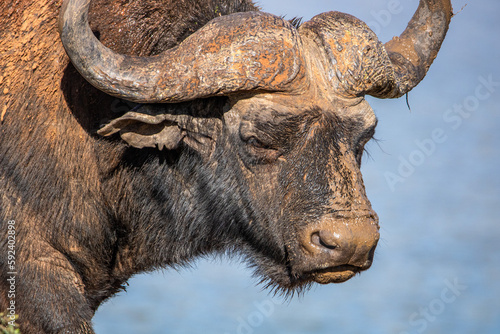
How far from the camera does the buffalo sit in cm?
584

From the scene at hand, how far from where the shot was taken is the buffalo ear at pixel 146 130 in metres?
6.01

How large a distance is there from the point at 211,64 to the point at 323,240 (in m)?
1.63

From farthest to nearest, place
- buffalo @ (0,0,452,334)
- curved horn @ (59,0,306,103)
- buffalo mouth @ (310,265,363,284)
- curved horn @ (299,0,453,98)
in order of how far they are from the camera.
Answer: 1. curved horn @ (299,0,453,98)
2. buffalo mouth @ (310,265,363,284)
3. buffalo @ (0,0,452,334)
4. curved horn @ (59,0,306,103)

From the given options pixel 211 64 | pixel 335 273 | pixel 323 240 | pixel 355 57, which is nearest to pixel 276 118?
pixel 211 64

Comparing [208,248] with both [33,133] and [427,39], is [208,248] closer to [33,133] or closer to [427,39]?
[33,133]

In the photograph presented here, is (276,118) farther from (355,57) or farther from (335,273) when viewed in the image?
(335,273)

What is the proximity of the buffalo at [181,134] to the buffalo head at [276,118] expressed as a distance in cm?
1

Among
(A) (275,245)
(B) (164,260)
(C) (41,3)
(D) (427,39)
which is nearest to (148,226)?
(B) (164,260)

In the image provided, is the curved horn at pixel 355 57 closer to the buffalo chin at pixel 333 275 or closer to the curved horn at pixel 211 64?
the curved horn at pixel 211 64

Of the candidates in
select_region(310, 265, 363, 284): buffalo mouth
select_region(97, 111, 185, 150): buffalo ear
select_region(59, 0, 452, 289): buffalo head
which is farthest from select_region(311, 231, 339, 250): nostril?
select_region(97, 111, 185, 150): buffalo ear

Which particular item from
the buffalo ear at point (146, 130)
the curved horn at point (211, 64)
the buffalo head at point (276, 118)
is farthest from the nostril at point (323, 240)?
the buffalo ear at point (146, 130)

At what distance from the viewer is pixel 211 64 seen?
19.1 feet

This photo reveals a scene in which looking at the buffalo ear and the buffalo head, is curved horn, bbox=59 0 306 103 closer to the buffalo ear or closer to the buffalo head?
the buffalo head

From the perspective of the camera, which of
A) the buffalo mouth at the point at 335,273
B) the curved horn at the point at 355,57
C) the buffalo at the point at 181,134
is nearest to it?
the buffalo at the point at 181,134
